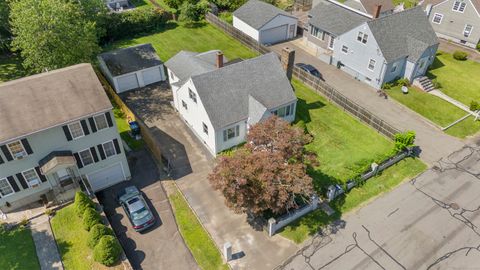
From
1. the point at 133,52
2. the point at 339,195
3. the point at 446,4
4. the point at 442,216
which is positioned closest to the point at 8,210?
the point at 133,52

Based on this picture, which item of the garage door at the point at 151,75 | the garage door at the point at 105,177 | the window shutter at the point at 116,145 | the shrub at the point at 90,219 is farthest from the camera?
the garage door at the point at 151,75

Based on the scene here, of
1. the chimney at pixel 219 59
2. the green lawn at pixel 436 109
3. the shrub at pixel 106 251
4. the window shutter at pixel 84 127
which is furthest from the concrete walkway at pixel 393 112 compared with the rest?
the window shutter at pixel 84 127

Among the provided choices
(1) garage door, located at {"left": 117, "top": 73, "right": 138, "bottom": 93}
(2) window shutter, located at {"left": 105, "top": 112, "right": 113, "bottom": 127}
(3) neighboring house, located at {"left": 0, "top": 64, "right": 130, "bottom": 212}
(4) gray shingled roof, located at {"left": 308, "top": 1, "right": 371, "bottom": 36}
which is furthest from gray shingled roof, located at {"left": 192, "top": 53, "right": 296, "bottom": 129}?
(4) gray shingled roof, located at {"left": 308, "top": 1, "right": 371, "bottom": 36}

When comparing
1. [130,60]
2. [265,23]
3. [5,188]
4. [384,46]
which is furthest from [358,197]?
[265,23]

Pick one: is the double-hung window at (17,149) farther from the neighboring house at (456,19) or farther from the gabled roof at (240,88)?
the neighboring house at (456,19)

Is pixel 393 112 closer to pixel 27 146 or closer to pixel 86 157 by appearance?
pixel 86 157
